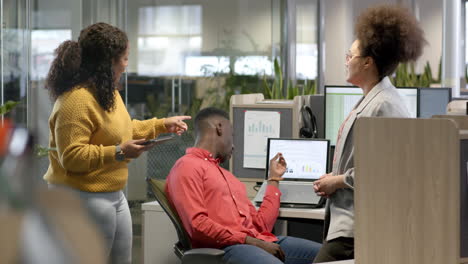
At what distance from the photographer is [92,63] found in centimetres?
271

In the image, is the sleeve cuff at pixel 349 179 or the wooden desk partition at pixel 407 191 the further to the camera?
the sleeve cuff at pixel 349 179

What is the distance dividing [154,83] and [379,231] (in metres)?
3.69

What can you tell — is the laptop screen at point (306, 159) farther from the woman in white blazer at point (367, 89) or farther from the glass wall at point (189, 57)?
the glass wall at point (189, 57)

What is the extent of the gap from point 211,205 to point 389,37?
1.11 m

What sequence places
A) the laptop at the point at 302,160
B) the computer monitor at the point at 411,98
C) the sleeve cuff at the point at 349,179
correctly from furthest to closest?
1. the computer monitor at the point at 411,98
2. the laptop at the point at 302,160
3. the sleeve cuff at the point at 349,179

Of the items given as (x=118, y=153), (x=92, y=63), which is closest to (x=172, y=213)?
(x=118, y=153)

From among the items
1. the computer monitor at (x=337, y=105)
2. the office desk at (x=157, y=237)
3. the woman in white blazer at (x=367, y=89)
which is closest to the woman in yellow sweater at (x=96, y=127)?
the office desk at (x=157, y=237)

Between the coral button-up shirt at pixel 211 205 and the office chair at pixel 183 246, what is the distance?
0.08 feet

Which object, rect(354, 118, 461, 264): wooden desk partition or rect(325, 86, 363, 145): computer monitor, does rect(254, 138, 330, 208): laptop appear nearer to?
rect(325, 86, 363, 145): computer monitor

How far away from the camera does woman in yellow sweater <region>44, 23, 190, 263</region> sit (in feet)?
8.43

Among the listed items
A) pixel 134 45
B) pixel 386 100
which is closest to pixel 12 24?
pixel 134 45

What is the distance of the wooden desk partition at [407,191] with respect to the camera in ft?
5.72

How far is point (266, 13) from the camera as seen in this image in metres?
7.69

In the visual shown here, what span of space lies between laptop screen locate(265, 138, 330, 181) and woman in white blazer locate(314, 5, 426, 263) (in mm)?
1298
